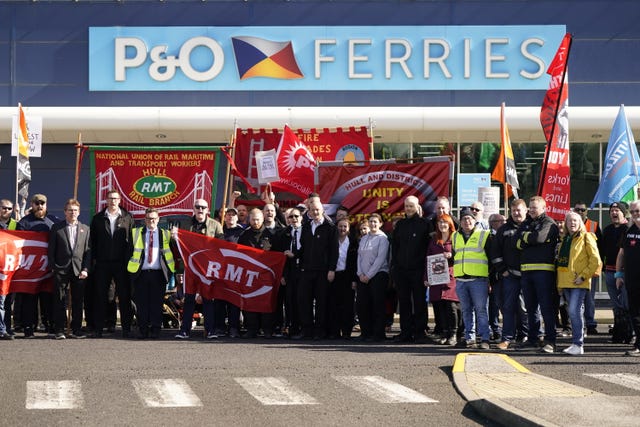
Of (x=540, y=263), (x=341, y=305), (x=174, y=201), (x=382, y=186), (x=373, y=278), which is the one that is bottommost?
(x=341, y=305)

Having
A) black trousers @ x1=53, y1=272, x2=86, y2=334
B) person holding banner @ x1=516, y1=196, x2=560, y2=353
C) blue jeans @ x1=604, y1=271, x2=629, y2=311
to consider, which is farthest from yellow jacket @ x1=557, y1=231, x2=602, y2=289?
black trousers @ x1=53, y1=272, x2=86, y2=334

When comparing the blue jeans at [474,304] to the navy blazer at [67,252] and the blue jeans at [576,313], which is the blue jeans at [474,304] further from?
the navy blazer at [67,252]

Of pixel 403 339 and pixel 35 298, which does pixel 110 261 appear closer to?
pixel 35 298

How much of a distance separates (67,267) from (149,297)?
1.23 metres


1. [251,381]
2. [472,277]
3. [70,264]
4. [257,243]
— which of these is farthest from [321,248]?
[251,381]

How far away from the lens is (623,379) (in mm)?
11992

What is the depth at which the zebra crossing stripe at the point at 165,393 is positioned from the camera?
1030 centimetres

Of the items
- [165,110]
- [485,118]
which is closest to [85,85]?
[165,110]

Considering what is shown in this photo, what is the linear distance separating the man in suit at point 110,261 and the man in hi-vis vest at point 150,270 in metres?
0.27

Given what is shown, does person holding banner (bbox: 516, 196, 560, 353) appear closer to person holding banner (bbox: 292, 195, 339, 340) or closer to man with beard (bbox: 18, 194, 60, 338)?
person holding banner (bbox: 292, 195, 339, 340)

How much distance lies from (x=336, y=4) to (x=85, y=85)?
20.6 ft

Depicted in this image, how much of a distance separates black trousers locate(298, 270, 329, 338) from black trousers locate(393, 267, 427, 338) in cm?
107

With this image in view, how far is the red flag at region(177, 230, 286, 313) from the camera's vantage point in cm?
1794

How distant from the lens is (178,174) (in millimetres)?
19422
